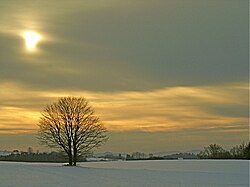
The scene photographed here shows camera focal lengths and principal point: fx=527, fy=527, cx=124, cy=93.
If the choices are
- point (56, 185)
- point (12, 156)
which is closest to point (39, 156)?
point (12, 156)

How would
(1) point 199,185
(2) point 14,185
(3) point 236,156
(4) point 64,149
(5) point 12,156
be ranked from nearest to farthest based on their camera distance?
(2) point 14,185 → (1) point 199,185 → (4) point 64,149 → (3) point 236,156 → (5) point 12,156

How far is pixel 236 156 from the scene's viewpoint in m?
100

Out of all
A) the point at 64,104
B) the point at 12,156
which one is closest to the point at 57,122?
the point at 64,104

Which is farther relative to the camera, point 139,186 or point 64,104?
point 64,104

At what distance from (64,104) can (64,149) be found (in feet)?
24.5

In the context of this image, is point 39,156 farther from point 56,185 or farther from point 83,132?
point 56,185

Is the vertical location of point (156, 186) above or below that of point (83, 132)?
below

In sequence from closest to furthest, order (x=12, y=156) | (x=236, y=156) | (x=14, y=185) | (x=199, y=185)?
(x=14, y=185) < (x=199, y=185) < (x=236, y=156) < (x=12, y=156)

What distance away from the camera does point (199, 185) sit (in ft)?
121

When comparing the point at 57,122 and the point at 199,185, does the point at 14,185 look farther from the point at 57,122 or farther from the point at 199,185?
the point at 57,122

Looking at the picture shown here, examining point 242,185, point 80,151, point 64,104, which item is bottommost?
point 242,185

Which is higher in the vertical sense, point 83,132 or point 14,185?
point 83,132

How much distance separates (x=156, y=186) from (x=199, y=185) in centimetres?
376

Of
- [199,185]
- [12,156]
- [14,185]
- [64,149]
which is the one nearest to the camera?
[14,185]
